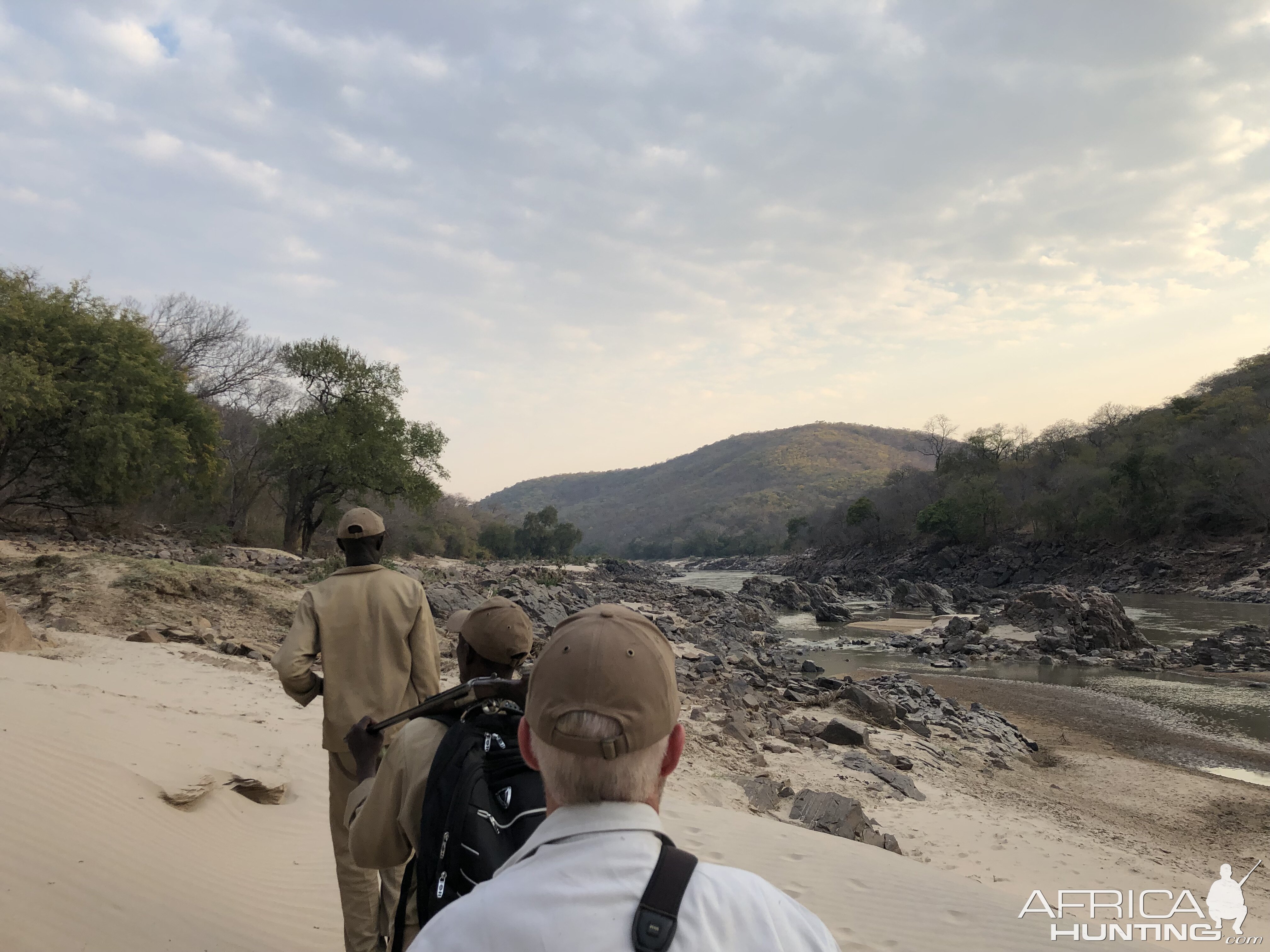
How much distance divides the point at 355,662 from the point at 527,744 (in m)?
2.01

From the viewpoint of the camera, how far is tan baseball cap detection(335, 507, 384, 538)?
10.4 ft

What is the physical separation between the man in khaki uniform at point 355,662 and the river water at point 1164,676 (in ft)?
38.3

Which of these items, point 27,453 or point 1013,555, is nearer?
point 27,453

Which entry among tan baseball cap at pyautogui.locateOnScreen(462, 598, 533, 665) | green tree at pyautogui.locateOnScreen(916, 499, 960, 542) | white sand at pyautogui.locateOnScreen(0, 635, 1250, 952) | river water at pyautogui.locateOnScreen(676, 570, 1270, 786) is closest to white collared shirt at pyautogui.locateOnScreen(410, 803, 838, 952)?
tan baseball cap at pyautogui.locateOnScreen(462, 598, 533, 665)

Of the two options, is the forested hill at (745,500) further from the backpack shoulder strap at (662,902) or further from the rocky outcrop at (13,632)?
the backpack shoulder strap at (662,902)

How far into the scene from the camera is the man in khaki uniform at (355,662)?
118 inches

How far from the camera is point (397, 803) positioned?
1.97 metres

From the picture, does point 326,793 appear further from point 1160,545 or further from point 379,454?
point 1160,545

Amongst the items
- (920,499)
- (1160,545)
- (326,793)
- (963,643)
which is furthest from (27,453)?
(920,499)

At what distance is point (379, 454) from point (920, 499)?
166 ft

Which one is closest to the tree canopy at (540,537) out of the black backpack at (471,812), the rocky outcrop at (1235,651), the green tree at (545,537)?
the green tree at (545,537)

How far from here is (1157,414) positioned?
2120 inches

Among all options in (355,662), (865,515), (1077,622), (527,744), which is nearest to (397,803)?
(527,744)

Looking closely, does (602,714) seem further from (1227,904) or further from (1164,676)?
(1164,676)
